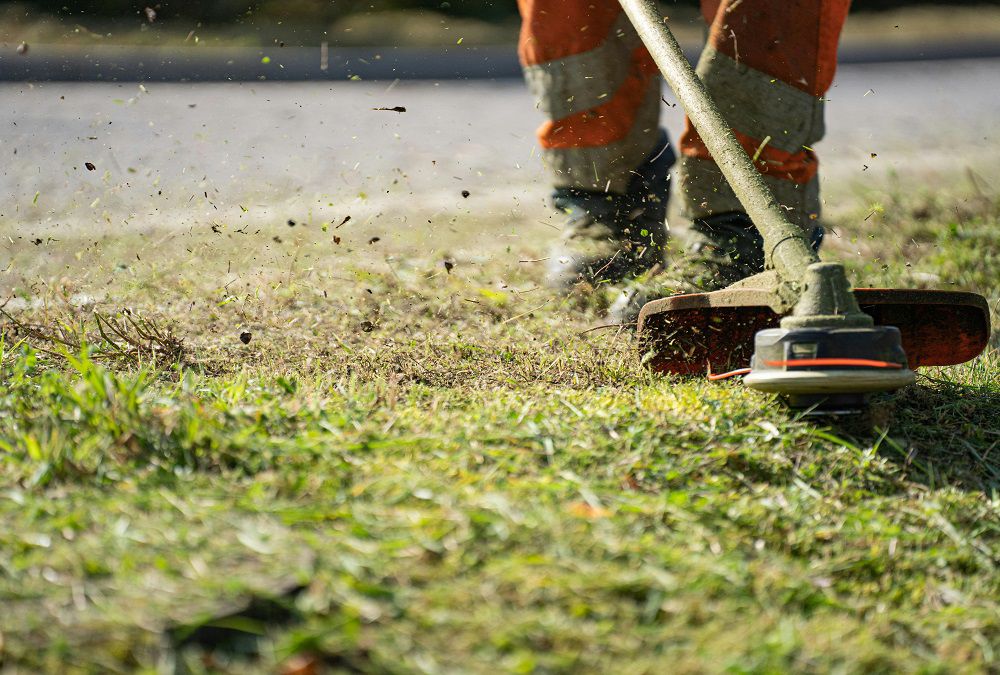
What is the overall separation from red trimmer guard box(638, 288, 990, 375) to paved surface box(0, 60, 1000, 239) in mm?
1664

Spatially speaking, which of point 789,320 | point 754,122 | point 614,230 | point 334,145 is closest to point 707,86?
point 754,122

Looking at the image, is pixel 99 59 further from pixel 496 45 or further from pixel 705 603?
pixel 705 603

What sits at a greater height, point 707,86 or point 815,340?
point 707,86

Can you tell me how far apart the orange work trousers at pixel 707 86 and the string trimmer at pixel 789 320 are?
11.5 inches

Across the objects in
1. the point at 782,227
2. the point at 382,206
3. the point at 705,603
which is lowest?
the point at 382,206

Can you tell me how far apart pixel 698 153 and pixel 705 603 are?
174 cm

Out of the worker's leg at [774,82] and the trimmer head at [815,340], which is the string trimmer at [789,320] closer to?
the trimmer head at [815,340]

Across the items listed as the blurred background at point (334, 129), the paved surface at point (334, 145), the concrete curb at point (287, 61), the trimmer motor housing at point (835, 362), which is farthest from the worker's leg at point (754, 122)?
the concrete curb at point (287, 61)

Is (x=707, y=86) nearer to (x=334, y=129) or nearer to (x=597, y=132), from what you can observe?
(x=597, y=132)

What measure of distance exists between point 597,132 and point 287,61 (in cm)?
500

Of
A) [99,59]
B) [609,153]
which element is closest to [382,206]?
[609,153]

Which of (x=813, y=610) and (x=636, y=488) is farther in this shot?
(x=636, y=488)

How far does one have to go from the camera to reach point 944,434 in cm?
203

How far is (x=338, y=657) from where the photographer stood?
112 cm
